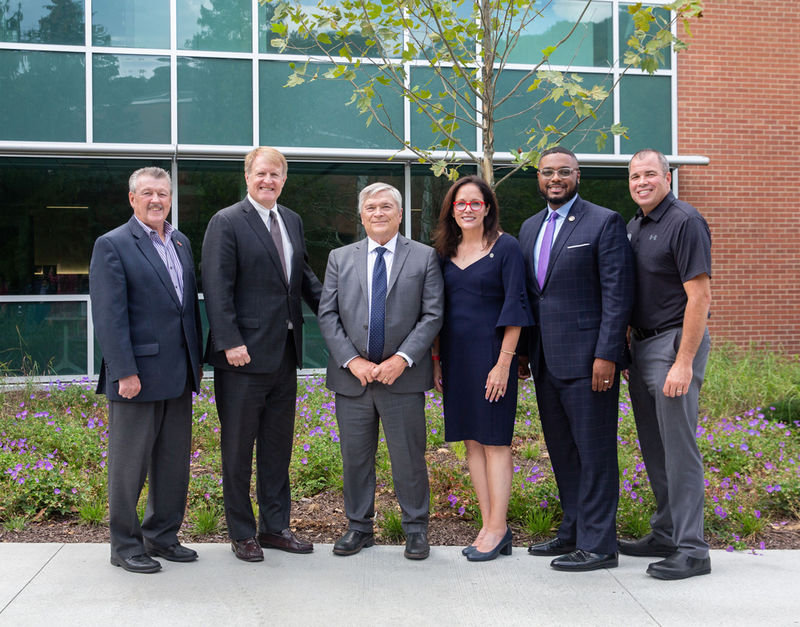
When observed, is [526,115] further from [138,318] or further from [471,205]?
[138,318]

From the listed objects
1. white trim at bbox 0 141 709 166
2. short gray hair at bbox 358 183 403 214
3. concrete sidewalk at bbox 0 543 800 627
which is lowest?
concrete sidewalk at bbox 0 543 800 627

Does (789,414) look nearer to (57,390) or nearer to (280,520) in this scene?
(280,520)

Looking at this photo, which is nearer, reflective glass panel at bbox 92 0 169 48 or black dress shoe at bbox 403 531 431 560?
black dress shoe at bbox 403 531 431 560

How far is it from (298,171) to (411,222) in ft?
5.29

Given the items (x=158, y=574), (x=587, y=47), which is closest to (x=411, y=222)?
(x=587, y=47)

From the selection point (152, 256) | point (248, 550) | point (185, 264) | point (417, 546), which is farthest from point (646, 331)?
point (152, 256)

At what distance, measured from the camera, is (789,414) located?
22.6ft

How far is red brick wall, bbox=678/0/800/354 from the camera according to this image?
10.6m

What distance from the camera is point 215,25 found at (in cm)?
977

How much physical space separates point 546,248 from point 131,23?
7.47 metres

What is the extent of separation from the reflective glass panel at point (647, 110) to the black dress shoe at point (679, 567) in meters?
7.68

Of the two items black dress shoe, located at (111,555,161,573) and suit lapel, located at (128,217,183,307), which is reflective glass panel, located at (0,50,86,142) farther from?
black dress shoe, located at (111,555,161,573)

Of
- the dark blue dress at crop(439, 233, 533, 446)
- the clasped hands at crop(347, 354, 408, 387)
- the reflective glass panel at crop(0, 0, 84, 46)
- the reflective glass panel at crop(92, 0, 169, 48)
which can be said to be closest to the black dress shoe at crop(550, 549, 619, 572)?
the dark blue dress at crop(439, 233, 533, 446)

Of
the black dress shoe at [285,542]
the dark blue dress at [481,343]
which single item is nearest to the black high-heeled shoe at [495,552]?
the dark blue dress at [481,343]
